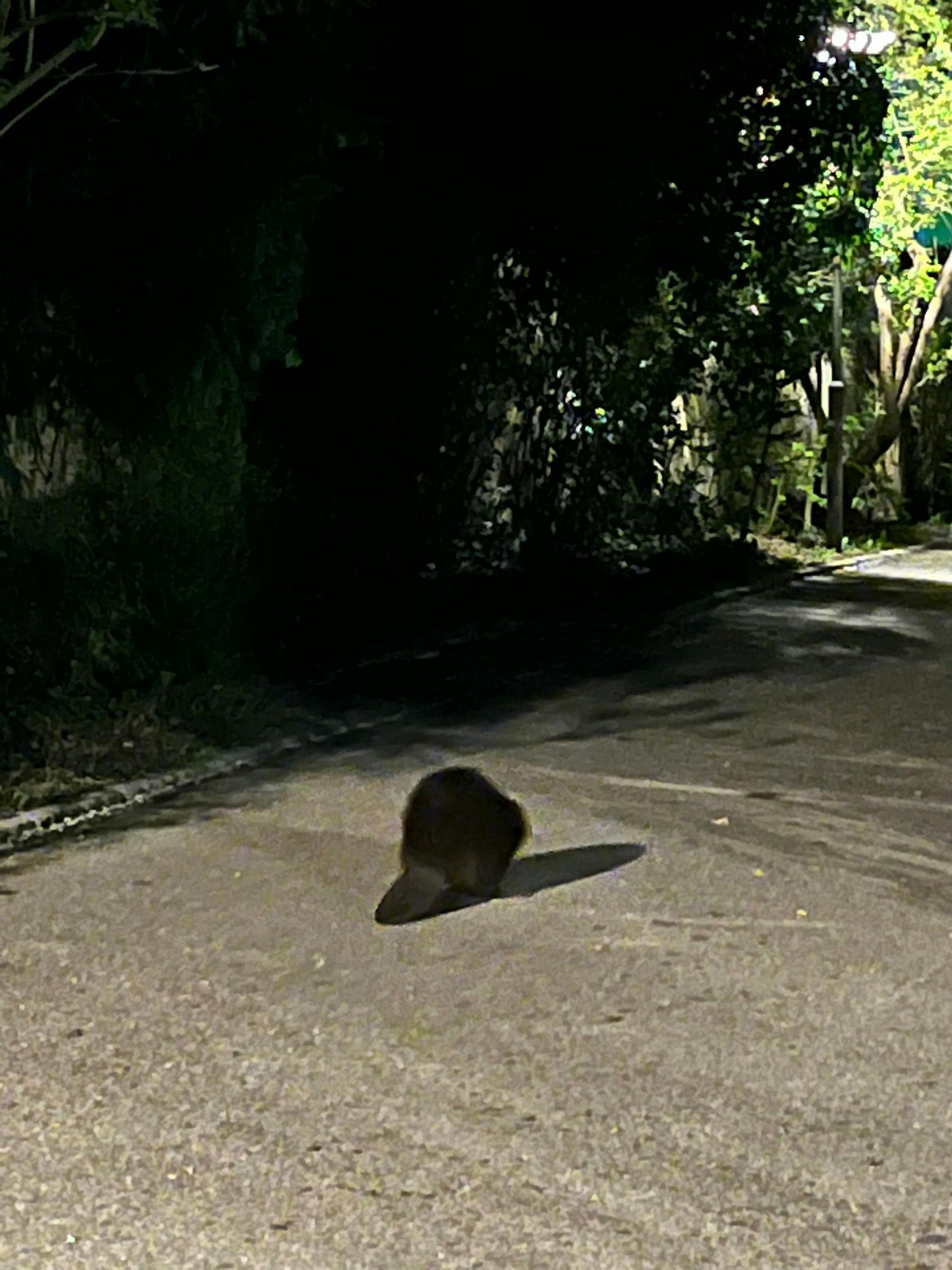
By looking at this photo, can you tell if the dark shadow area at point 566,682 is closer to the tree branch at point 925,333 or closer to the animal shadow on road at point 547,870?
the animal shadow on road at point 547,870

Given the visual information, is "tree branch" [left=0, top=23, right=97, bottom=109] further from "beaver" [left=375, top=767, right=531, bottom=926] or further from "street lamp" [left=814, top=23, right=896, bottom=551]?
"street lamp" [left=814, top=23, right=896, bottom=551]

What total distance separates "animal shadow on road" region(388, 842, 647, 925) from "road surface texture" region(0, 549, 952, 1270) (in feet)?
0.10

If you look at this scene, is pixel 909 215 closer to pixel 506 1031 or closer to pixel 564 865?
pixel 564 865

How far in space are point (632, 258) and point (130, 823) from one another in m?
11.3

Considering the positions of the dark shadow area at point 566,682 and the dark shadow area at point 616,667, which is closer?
the dark shadow area at point 566,682

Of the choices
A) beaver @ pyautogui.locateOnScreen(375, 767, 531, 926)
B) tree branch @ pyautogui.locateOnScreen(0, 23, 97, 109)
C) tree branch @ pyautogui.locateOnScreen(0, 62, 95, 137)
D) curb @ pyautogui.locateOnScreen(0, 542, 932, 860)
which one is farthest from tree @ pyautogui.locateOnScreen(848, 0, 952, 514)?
beaver @ pyautogui.locateOnScreen(375, 767, 531, 926)

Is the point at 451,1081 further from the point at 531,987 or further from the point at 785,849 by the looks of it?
the point at 785,849

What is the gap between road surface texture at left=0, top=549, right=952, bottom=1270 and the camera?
16.6 feet

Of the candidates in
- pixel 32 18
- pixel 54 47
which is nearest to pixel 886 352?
pixel 54 47

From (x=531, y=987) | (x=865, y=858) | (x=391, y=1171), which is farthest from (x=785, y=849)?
(x=391, y=1171)

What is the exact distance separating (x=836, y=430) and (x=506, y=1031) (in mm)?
24612

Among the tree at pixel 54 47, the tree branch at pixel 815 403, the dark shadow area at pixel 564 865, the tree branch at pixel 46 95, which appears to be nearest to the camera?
the dark shadow area at pixel 564 865

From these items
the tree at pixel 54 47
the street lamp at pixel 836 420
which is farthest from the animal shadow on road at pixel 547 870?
the street lamp at pixel 836 420

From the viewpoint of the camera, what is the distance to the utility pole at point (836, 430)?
1149 inches
